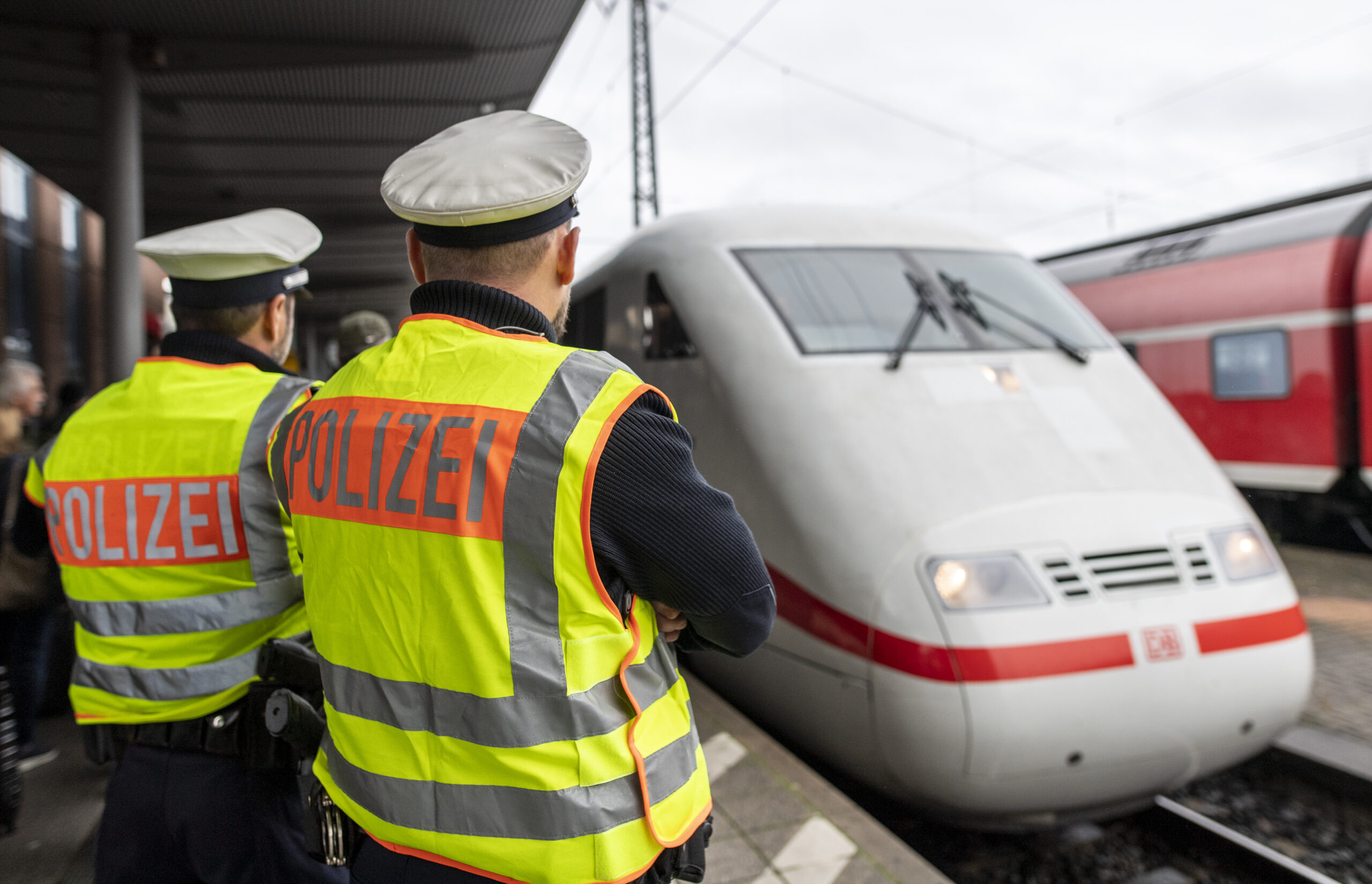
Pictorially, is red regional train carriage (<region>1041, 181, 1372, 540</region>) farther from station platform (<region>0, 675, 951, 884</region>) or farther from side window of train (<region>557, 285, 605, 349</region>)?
station platform (<region>0, 675, 951, 884</region>)

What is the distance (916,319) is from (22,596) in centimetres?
385

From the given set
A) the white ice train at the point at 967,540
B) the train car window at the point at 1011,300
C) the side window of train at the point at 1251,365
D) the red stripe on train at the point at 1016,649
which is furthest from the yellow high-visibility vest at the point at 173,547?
the side window of train at the point at 1251,365

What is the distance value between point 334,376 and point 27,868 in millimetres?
2706

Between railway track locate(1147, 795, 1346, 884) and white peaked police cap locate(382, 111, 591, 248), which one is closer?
white peaked police cap locate(382, 111, 591, 248)

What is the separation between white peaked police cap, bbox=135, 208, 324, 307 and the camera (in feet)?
6.36

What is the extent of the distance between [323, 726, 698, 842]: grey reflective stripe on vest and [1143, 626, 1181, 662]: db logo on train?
2.19 m

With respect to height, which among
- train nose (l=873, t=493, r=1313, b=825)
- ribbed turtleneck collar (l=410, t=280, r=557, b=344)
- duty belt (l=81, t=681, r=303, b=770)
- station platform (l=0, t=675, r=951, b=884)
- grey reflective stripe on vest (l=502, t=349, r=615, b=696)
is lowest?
station platform (l=0, t=675, r=951, b=884)

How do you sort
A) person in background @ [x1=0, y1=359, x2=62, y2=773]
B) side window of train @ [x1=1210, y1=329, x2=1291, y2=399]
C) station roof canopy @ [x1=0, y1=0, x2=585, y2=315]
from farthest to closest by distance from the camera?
side window of train @ [x1=1210, y1=329, x2=1291, y2=399]
station roof canopy @ [x1=0, y1=0, x2=585, y2=315]
person in background @ [x1=0, y1=359, x2=62, y2=773]

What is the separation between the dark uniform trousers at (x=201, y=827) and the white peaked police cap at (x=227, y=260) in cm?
96

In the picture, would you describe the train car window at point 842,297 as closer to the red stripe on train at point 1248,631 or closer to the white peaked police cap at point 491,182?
the red stripe on train at point 1248,631

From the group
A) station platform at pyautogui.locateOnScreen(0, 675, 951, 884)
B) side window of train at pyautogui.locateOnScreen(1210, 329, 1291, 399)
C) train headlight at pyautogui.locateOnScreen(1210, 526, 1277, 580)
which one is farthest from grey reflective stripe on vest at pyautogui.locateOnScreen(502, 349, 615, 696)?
side window of train at pyautogui.locateOnScreen(1210, 329, 1291, 399)

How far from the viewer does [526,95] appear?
29.6 ft

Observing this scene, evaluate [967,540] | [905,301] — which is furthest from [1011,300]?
[967,540]

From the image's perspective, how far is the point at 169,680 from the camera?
71.8 inches
